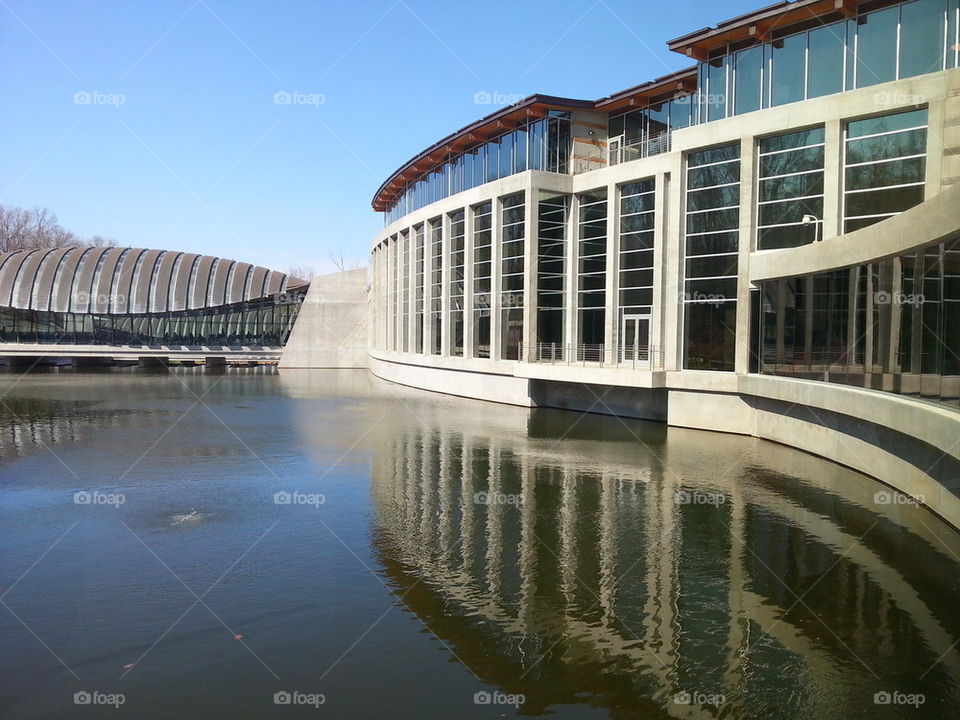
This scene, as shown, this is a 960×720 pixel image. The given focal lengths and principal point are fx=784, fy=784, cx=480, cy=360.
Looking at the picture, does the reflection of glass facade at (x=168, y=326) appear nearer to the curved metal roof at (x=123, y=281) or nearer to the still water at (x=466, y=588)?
the curved metal roof at (x=123, y=281)

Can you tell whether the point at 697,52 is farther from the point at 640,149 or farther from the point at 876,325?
the point at 876,325

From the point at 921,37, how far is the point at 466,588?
2065 cm

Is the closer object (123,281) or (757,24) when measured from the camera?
(757,24)

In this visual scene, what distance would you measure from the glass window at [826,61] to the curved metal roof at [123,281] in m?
53.3

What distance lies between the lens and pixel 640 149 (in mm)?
32500

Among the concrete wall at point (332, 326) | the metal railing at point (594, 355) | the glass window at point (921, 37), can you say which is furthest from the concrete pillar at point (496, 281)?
the concrete wall at point (332, 326)

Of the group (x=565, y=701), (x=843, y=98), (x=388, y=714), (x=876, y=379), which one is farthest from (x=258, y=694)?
(x=843, y=98)

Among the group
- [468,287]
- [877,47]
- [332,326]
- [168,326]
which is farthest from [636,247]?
[168,326]

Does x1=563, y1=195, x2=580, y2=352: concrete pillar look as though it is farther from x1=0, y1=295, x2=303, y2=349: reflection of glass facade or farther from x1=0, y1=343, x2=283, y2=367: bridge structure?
x1=0, y1=343, x2=283, y2=367: bridge structure

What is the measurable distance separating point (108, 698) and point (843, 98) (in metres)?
23.4

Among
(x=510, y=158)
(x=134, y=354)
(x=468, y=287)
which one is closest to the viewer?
(x=510, y=158)

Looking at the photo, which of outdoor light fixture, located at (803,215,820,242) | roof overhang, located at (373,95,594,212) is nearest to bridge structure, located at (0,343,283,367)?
roof overhang, located at (373,95,594,212)

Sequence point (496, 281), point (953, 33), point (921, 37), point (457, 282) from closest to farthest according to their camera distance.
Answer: point (953, 33), point (921, 37), point (496, 281), point (457, 282)

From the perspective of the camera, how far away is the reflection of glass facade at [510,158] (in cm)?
3369
